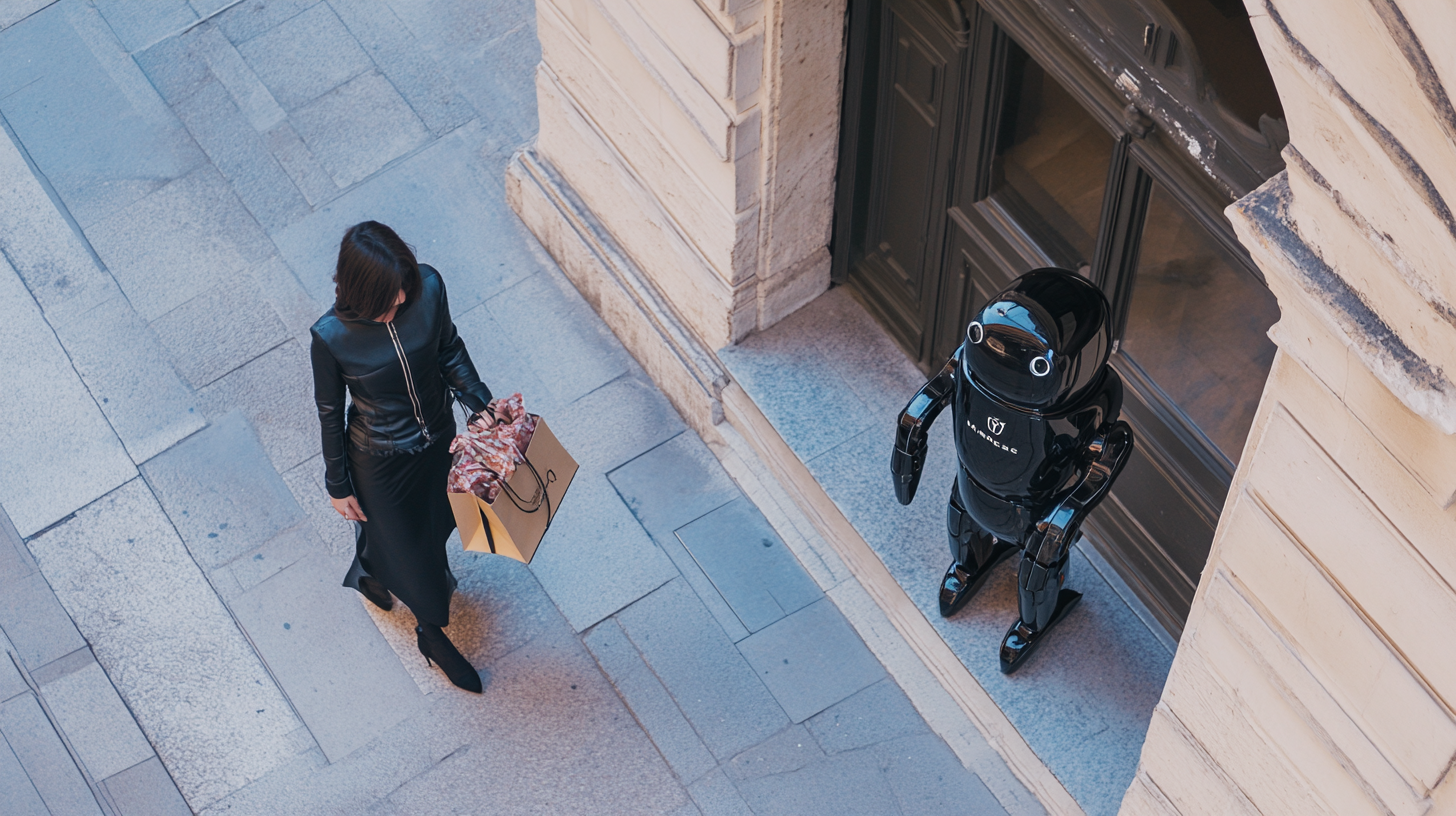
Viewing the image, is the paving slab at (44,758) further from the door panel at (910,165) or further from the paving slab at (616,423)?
the door panel at (910,165)

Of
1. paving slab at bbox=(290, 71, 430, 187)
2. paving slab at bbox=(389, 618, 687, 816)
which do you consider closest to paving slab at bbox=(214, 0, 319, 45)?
paving slab at bbox=(290, 71, 430, 187)

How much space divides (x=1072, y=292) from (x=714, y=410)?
2.60m

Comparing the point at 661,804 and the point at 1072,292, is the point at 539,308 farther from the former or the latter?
the point at 1072,292

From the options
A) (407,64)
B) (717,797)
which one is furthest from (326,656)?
(407,64)

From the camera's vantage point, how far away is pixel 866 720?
6.35 m

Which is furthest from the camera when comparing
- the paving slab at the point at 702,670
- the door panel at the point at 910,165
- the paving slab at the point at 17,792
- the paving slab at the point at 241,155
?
the paving slab at the point at 241,155

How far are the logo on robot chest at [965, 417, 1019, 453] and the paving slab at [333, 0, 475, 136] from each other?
4.09 m

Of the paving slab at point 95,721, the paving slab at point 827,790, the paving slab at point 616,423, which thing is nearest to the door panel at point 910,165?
the paving slab at point 616,423

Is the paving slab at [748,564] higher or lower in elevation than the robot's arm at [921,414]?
lower

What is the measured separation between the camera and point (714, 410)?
7.05 metres

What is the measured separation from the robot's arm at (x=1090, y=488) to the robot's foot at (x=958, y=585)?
44.3 inches

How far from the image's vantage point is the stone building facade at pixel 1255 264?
3211 millimetres

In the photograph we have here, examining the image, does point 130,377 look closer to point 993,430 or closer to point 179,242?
point 179,242

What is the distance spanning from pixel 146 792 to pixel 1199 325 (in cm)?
437
